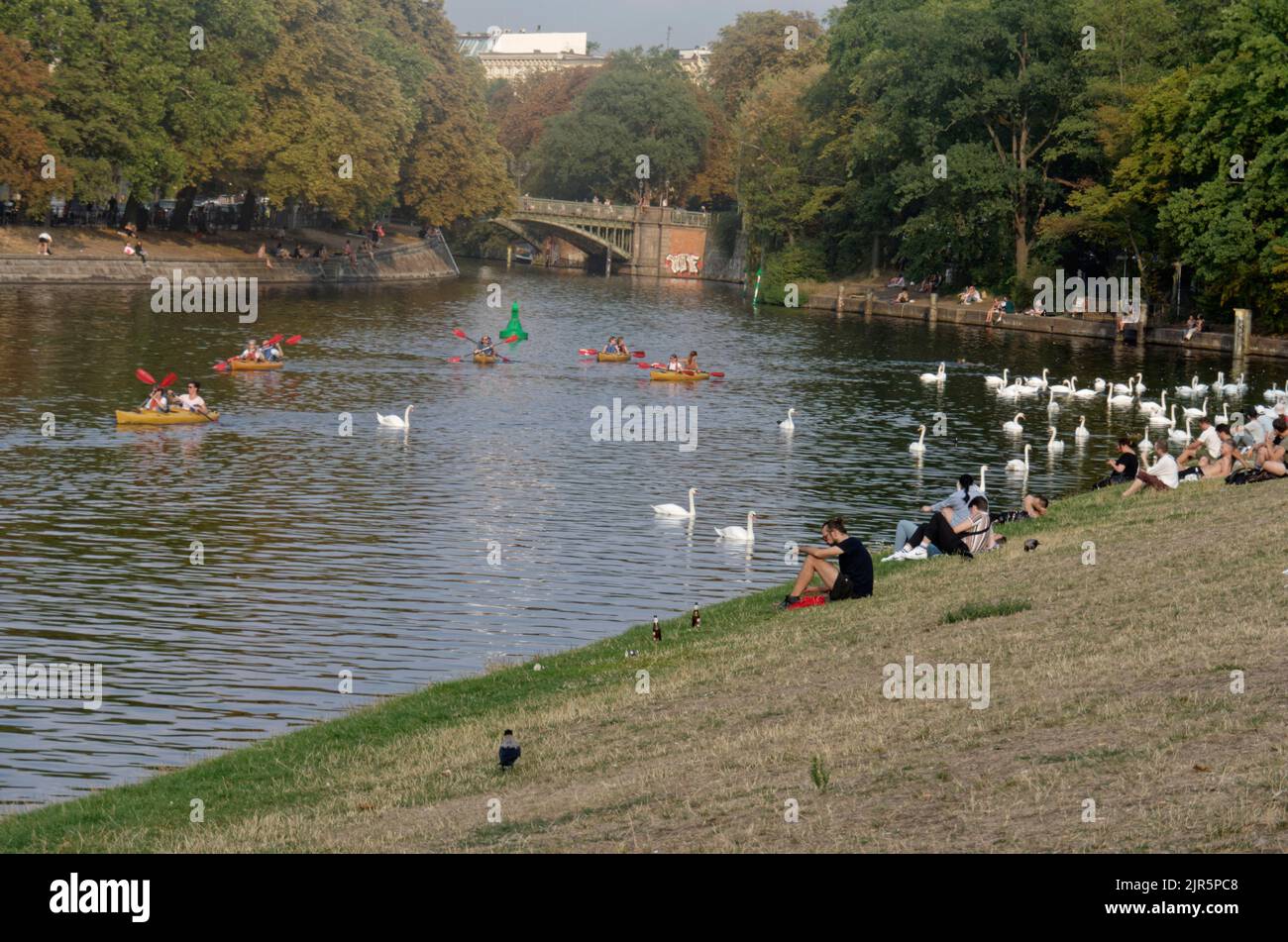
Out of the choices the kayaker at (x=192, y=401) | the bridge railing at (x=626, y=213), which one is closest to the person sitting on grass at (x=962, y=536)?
the kayaker at (x=192, y=401)

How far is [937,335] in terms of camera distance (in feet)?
273

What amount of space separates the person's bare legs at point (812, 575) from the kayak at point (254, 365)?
35.8m

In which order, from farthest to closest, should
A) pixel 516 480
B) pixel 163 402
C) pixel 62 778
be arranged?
pixel 163 402 < pixel 516 480 < pixel 62 778

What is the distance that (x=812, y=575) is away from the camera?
2388 cm

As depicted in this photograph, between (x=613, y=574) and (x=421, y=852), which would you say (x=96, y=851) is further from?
(x=613, y=574)

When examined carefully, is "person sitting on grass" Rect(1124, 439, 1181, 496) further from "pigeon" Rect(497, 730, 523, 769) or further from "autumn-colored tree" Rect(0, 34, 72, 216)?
"autumn-colored tree" Rect(0, 34, 72, 216)

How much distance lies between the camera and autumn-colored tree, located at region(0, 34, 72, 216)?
7606cm

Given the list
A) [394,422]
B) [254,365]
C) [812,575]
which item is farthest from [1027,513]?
[254,365]

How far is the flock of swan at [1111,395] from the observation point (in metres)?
47.9

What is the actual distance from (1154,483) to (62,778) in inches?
→ 799

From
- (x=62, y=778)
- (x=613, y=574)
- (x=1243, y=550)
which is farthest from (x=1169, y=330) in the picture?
(x=62, y=778)

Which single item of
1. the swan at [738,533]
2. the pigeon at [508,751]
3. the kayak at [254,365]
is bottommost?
the swan at [738,533]

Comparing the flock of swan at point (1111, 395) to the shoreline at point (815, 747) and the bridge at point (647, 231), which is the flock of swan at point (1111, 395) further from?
the bridge at point (647, 231)

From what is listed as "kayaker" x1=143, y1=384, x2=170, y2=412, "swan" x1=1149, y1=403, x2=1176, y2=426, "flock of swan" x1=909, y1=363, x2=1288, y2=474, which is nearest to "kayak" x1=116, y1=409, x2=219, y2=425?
"kayaker" x1=143, y1=384, x2=170, y2=412
